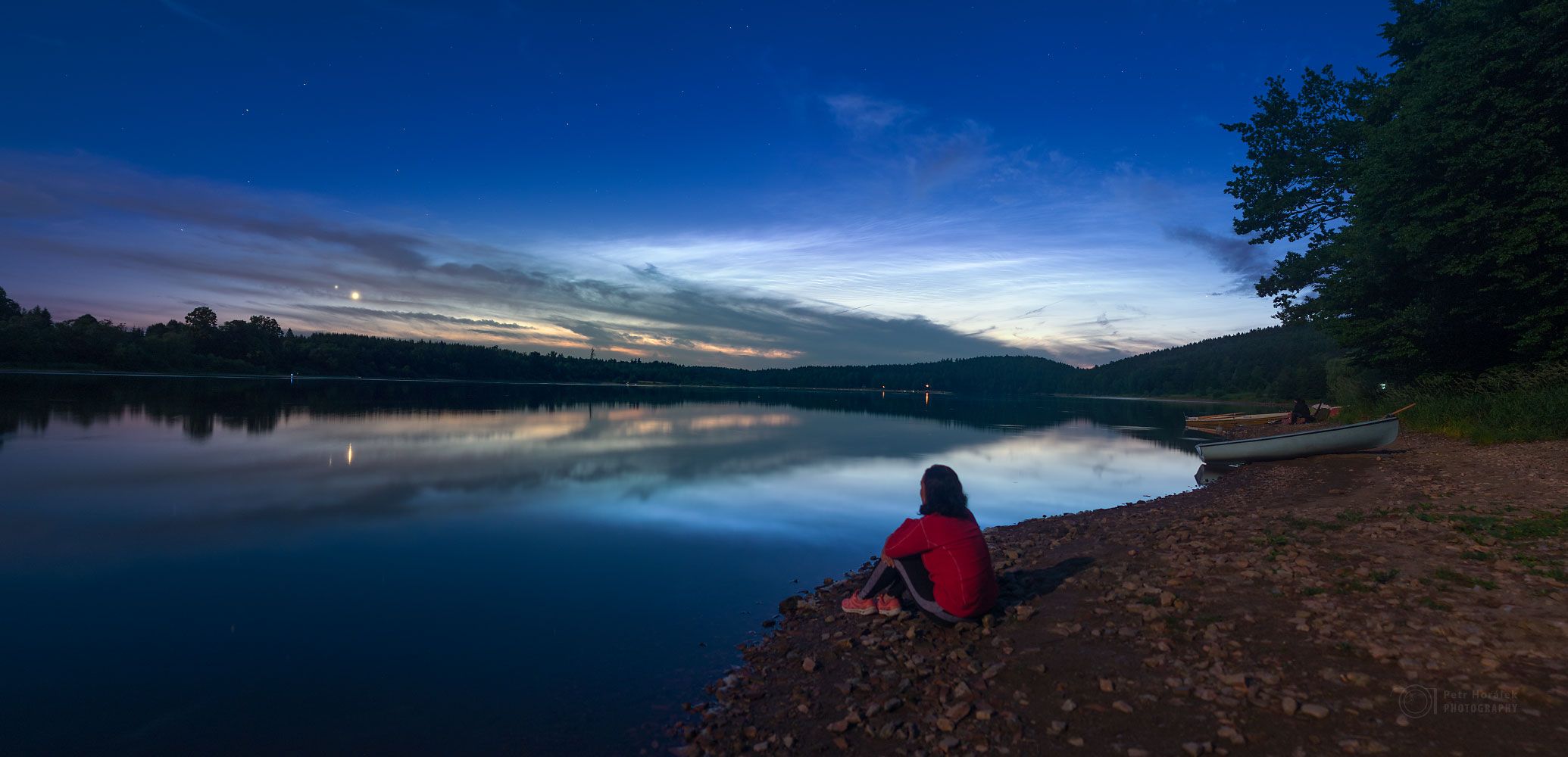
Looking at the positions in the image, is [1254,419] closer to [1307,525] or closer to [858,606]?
[1307,525]

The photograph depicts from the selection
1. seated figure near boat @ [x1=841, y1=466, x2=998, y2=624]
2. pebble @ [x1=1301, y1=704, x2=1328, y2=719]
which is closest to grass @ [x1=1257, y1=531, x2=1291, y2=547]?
seated figure near boat @ [x1=841, y1=466, x2=998, y2=624]

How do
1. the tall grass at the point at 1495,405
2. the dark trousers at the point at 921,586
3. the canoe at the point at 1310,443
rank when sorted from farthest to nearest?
the canoe at the point at 1310,443 < the tall grass at the point at 1495,405 < the dark trousers at the point at 921,586

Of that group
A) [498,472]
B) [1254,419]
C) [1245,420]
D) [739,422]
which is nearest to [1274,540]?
[498,472]

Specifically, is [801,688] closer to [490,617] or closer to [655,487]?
[490,617]

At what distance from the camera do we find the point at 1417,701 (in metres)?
4.79

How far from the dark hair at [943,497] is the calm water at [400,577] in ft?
9.53

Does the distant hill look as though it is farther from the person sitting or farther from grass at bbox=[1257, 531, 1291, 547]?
grass at bbox=[1257, 531, 1291, 547]

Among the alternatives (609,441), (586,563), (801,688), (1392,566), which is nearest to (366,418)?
(609,441)

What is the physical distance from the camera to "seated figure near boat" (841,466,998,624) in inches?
269

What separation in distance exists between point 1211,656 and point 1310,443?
737 inches

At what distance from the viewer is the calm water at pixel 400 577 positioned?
620 cm

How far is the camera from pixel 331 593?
945cm

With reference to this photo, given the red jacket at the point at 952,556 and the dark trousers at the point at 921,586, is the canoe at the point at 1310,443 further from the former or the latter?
the dark trousers at the point at 921,586

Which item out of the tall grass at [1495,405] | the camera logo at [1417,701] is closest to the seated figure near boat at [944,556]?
the camera logo at [1417,701]
